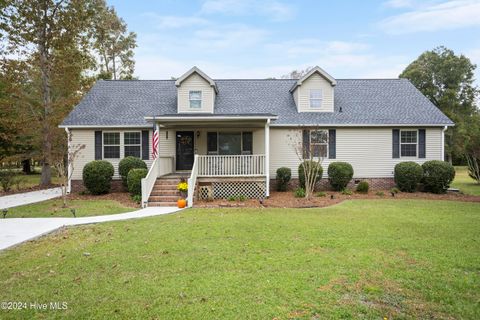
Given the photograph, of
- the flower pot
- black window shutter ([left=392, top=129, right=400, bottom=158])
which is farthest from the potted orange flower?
black window shutter ([left=392, top=129, right=400, bottom=158])

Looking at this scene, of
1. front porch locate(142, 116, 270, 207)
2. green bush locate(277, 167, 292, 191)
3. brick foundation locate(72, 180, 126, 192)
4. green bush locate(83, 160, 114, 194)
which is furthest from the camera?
brick foundation locate(72, 180, 126, 192)

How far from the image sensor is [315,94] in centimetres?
1561

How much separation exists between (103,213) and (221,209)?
156 inches

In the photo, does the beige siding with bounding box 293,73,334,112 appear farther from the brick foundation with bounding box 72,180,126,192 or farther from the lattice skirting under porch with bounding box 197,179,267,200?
the brick foundation with bounding box 72,180,126,192

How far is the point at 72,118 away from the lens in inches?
578

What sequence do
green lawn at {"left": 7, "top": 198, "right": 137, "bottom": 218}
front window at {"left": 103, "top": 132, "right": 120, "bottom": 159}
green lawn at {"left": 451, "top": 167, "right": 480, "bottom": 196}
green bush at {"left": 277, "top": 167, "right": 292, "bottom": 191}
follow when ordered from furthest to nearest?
green lawn at {"left": 451, "top": 167, "right": 480, "bottom": 196} → front window at {"left": 103, "top": 132, "right": 120, "bottom": 159} → green bush at {"left": 277, "top": 167, "right": 292, "bottom": 191} → green lawn at {"left": 7, "top": 198, "right": 137, "bottom": 218}

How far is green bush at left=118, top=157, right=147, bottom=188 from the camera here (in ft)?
44.9

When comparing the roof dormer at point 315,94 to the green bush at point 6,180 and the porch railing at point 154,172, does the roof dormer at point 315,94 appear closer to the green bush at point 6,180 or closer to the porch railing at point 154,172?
the porch railing at point 154,172

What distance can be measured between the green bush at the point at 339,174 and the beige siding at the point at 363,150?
2.40 feet

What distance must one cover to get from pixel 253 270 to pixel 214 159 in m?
8.63

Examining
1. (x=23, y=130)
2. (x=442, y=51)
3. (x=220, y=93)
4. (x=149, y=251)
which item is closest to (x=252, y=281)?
(x=149, y=251)

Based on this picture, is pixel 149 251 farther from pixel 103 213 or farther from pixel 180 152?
pixel 180 152

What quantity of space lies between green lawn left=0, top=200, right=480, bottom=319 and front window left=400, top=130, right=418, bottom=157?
7637 millimetres

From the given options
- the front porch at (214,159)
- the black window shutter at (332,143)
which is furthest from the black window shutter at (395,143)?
the front porch at (214,159)
